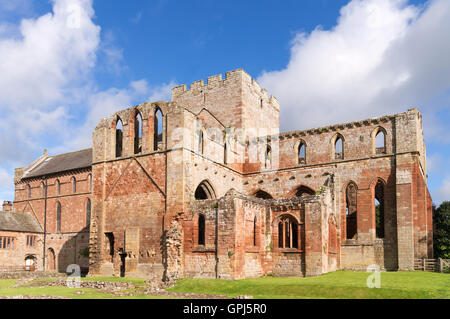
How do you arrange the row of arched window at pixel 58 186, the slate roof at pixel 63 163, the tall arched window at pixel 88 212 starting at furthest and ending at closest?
the slate roof at pixel 63 163
the row of arched window at pixel 58 186
the tall arched window at pixel 88 212

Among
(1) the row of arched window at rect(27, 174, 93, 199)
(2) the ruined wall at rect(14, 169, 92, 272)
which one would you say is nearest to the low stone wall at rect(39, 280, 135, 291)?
(2) the ruined wall at rect(14, 169, 92, 272)

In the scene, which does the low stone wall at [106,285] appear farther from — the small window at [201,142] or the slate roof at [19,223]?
the slate roof at [19,223]

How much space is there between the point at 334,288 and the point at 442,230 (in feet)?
77.0

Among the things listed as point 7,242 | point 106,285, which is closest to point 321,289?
point 106,285

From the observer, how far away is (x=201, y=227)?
88.1 feet

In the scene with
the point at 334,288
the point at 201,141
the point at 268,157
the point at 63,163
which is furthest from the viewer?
the point at 63,163

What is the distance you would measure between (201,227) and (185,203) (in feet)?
8.51

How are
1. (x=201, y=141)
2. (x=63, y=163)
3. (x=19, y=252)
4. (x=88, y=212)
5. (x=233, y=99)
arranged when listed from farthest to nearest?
(x=63, y=163) → (x=88, y=212) → (x=19, y=252) → (x=233, y=99) → (x=201, y=141)

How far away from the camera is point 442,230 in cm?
3691

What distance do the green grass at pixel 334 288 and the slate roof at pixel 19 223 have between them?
26.0 m

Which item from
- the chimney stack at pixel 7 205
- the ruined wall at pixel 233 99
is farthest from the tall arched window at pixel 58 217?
the ruined wall at pixel 233 99

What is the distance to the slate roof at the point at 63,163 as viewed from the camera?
144 ft

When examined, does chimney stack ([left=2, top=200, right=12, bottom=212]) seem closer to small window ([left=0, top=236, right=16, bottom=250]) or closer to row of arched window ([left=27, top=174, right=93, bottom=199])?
row of arched window ([left=27, top=174, right=93, bottom=199])

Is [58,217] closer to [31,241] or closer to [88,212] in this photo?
[31,241]
